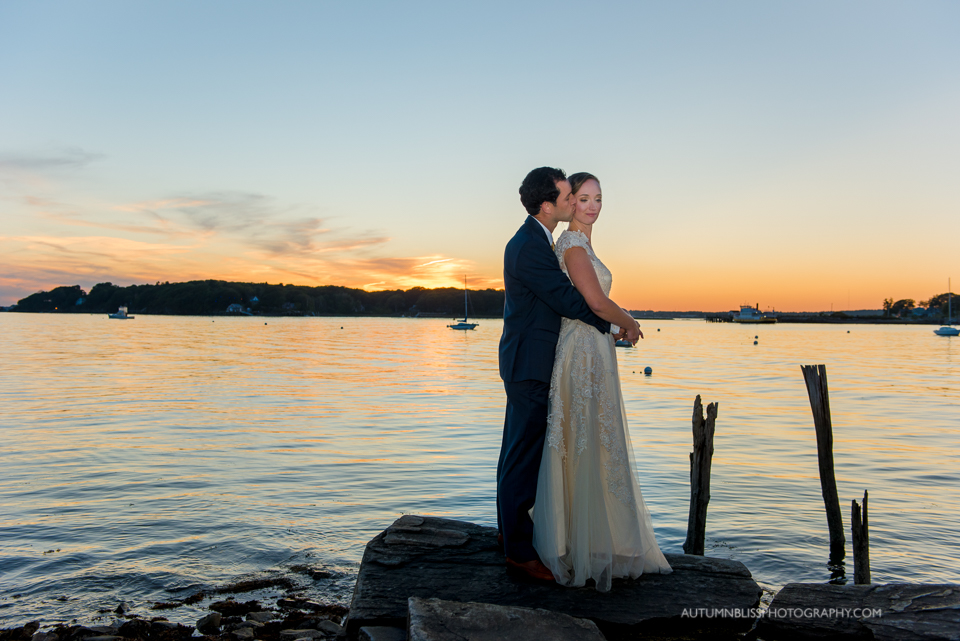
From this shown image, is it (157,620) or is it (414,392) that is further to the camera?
(414,392)

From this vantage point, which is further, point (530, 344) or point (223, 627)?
point (223, 627)

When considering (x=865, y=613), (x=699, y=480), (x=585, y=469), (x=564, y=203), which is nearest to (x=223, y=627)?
(x=585, y=469)

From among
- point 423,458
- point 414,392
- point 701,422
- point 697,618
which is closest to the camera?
point 697,618

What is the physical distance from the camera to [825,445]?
8680 mm

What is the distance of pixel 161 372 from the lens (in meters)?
38.2

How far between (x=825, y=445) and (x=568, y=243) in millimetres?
5925

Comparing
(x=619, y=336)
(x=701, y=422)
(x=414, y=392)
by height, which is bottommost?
(x=414, y=392)

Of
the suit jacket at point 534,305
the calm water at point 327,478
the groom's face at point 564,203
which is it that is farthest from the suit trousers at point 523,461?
the calm water at point 327,478

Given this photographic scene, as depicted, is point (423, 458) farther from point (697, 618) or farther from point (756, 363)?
point (756, 363)

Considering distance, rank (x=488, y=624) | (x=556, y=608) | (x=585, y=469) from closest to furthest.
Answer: (x=488, y=624), (x=556, y=608), (x=585, y=469)

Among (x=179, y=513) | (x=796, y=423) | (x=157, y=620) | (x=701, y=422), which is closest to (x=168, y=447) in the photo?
(x=179, y=513)

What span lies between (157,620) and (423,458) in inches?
403

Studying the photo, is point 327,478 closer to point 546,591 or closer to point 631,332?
point 546,591

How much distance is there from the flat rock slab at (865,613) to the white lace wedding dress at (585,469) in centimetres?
122
